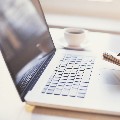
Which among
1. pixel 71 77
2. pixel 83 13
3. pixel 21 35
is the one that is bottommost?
pixel 83 13

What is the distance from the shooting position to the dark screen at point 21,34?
78 cm

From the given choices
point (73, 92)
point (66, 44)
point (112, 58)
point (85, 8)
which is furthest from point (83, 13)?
point (73, 92)

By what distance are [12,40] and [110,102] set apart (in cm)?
30

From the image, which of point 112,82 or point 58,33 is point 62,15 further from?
point 112,82

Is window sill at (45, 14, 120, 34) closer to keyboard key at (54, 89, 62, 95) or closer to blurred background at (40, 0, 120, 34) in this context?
blurred background at (40, 0, 120, 34)

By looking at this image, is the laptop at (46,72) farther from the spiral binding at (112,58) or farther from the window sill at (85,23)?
the window sill at (85,23)

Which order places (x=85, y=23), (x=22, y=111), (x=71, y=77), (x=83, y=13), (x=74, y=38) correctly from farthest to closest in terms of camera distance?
(x=83, y=13), (x=85, y=23), (x=74, y=38), (x=71, y=77), (x=22, y=111)

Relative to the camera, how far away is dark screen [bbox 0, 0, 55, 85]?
2.56 ft

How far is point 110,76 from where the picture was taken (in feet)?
2.88

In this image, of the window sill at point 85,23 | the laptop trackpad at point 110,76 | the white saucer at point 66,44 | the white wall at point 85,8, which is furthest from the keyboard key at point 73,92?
the white wall at point 85,8

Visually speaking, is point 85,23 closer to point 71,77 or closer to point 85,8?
point 85,8

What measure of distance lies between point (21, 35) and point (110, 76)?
0.29 meters

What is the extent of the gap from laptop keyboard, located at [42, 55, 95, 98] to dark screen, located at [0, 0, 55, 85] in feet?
0.28

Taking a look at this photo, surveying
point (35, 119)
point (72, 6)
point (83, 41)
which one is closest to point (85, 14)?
point (72, 6)
